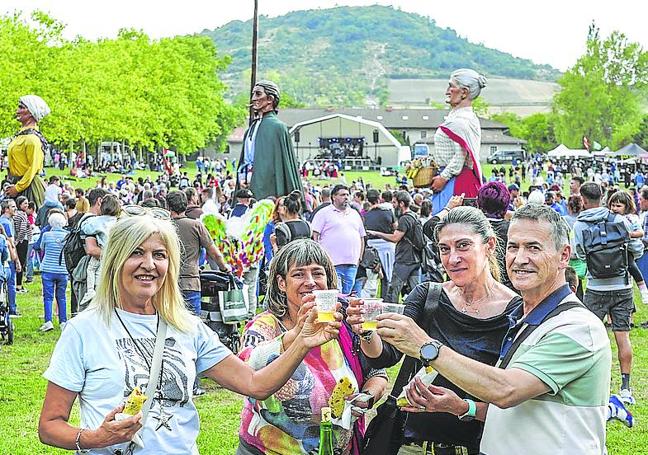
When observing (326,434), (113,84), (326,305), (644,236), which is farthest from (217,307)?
(113,84)

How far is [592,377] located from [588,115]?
98426 mm

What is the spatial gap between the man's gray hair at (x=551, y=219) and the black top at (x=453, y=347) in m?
0.68

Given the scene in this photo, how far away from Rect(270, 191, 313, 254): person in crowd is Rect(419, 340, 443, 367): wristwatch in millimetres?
7698

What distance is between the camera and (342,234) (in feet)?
42.5

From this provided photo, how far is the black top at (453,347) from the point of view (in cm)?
431

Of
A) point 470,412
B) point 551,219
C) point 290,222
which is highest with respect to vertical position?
point 551,219

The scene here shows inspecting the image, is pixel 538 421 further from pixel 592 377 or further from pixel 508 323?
pixel 508 323

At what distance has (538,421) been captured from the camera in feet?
11.6

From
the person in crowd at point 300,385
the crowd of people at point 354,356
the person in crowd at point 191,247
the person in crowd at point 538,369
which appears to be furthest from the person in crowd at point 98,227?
the person in crowd at point 538,369

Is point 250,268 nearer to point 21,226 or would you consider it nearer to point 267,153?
point 267,153

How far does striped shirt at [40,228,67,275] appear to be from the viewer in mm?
12844

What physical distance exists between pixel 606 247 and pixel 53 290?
7.91 m

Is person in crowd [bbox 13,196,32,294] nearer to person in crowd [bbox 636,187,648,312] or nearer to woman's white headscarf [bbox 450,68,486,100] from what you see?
woman's white headscarf [bbox 450,68,486,100]

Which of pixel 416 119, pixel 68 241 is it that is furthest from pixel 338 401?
pixel 416 119
